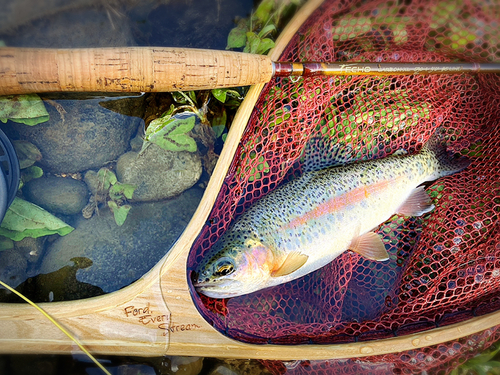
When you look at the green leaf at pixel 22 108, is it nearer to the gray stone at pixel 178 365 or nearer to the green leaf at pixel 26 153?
the green leaf at pixel 26 153

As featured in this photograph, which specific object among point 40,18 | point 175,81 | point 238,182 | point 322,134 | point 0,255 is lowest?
point 0,255

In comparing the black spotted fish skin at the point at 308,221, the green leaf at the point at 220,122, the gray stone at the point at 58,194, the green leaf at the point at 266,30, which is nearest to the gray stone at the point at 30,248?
the gray stone at the point at 58,194

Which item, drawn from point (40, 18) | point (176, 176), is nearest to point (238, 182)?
point (176, 176)

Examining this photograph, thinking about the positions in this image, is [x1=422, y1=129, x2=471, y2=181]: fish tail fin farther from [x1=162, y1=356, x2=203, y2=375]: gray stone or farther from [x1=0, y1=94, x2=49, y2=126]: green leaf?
[x1=0, y1=94, x2=49, y2=126]: green leaf

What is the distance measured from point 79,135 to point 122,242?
777 millimetres

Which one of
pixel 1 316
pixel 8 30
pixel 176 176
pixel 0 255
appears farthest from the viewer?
pixel 176 176

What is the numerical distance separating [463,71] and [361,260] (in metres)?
1.42

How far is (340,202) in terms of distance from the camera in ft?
6.85

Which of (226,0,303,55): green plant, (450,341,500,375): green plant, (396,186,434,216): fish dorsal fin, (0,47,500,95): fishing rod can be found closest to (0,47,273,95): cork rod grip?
(0,47,500,95): fishing rod

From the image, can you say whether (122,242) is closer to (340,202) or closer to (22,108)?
(22,108)

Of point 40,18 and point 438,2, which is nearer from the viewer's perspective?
point 40,18

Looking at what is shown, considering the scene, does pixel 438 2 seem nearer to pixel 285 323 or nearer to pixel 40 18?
pixel 285 323

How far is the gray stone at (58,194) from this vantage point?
7.46 feet

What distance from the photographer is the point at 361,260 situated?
2434 millimetres
